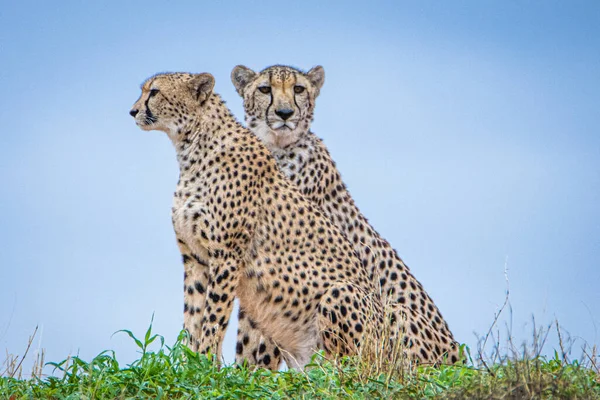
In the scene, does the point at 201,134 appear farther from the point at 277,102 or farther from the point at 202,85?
the point at 277,102

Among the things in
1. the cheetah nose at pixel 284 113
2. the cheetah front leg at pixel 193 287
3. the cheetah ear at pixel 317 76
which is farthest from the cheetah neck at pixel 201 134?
the cheetah ear at pixel 317 76

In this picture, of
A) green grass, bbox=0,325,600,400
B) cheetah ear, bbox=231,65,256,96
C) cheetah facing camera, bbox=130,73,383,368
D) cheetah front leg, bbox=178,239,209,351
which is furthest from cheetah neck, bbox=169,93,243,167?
green grass, bbox=0,325,600,400

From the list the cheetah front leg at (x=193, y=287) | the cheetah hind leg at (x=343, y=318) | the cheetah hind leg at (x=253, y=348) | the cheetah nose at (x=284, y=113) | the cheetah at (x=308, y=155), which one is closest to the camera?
the cheetah hind leg at (x=343, y=318)

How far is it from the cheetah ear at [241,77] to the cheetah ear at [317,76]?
0.45 metres

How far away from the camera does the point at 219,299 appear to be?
5.53 metres

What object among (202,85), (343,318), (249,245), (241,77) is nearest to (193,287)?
(249,245)

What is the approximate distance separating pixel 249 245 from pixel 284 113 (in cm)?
141

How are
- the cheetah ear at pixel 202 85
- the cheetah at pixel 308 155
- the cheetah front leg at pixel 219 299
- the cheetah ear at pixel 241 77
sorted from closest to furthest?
the cheetah front leg at pixel 219 299 < the cheetah ear at pixel 202 85 < the cheetah at pixel 308 155 < the cheetah ear at pixel 241 77

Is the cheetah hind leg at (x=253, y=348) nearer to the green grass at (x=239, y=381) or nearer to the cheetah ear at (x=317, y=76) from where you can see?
the green grass at (x=239, y=381)

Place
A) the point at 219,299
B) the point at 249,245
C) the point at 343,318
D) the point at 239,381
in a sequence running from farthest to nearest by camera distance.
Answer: the point at 249,245, the point at 219,299, the point at 343,318, the point at 239,381

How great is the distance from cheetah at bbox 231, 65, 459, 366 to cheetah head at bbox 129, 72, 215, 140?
84 centimetres

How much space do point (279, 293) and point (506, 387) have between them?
2.07 meters

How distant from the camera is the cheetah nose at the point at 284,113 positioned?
6724 mm

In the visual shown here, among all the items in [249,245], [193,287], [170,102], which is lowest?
[193,287]
